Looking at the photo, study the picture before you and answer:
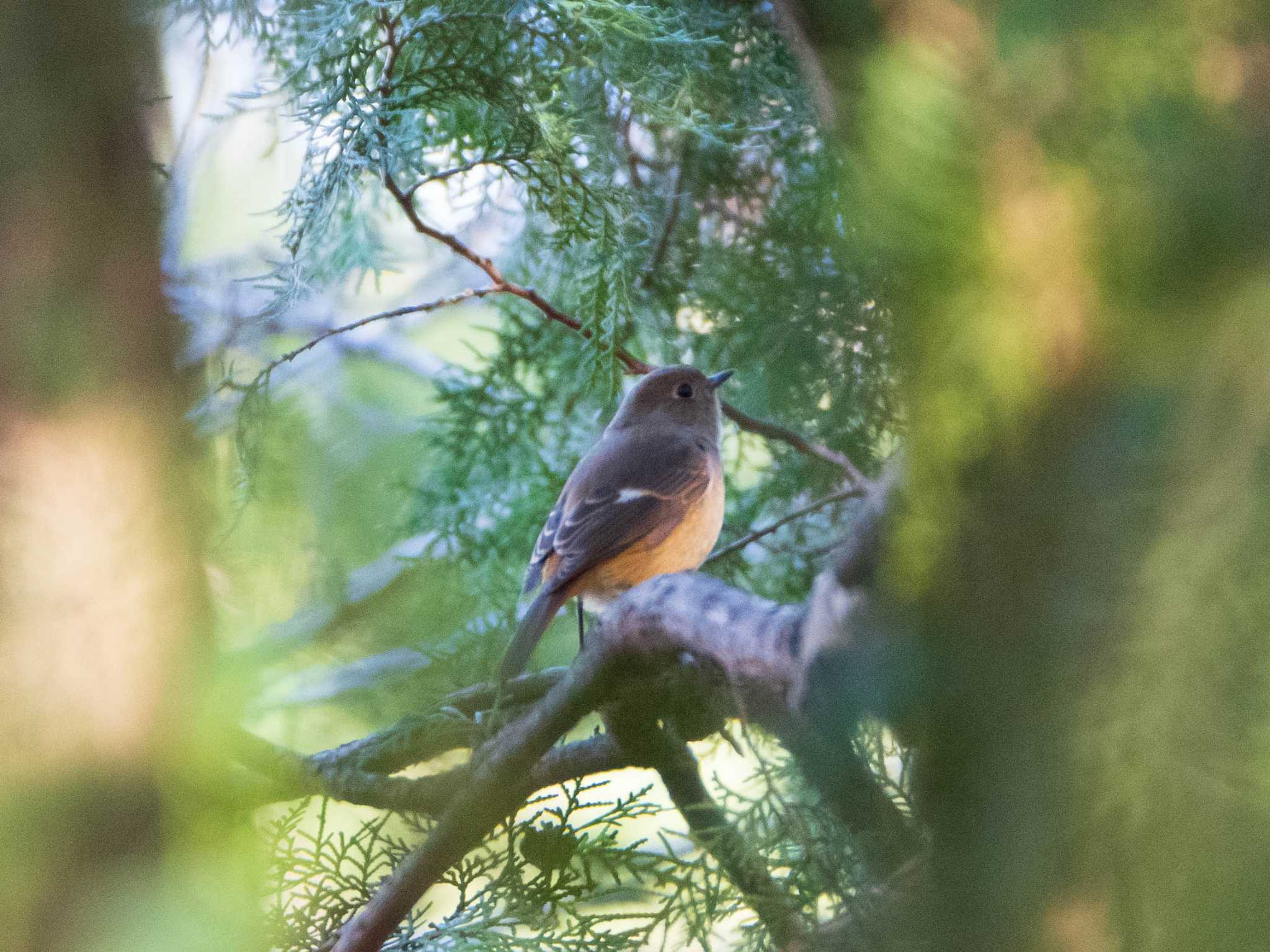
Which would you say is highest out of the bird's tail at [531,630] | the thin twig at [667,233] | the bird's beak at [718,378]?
the thin twig at [667,233]

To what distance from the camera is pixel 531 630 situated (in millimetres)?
856

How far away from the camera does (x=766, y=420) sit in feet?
2.60

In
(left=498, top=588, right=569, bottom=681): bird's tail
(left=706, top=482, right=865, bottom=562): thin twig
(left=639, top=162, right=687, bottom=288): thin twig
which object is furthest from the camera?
(left=639, top=162, right=687, bottom=288): thin twig

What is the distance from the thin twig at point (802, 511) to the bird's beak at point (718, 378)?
0.14 m

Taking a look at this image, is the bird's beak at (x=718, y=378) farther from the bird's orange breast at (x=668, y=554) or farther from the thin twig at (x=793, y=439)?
the bird's orange breast at (x=668, y=554)

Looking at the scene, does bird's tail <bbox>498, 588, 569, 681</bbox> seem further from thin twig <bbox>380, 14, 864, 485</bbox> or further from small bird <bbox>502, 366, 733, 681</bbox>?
thin twig <bbox>380, 14, 864, 485</bbox>

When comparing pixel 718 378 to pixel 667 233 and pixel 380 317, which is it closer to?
pixel 667 233

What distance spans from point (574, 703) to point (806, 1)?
0.37 metres

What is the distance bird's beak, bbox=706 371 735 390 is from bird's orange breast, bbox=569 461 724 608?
145mm

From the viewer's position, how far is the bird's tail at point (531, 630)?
69 cm

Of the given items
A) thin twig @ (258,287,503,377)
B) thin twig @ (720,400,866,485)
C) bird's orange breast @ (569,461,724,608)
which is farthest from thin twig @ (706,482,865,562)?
thin twig @ (258,287,503,377)

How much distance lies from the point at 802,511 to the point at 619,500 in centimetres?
60

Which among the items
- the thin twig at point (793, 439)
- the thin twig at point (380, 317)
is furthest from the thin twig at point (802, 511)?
the thin twig at point (380, 317)

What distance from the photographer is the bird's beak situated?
0.89 metres
